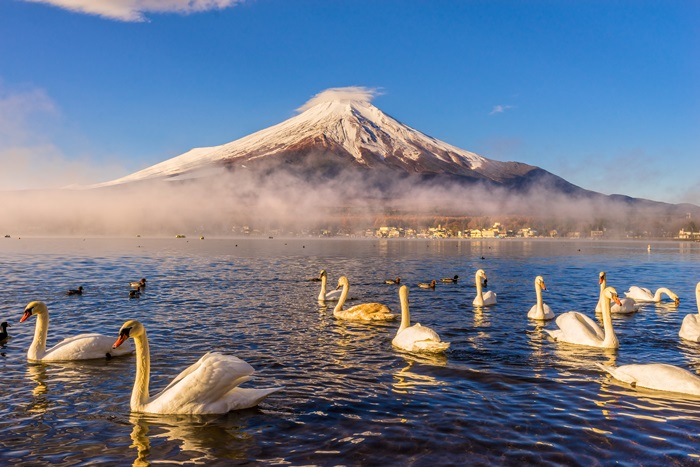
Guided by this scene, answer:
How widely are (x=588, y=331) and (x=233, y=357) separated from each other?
11.5 metres

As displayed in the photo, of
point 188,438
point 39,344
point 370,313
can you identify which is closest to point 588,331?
point 370,313

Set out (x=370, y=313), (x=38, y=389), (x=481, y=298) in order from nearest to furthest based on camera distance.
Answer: (x=38, y=389), (x=370, y=313), (x=481, y=298)

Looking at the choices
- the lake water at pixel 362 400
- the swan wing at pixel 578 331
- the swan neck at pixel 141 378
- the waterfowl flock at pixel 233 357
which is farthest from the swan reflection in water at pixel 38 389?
the swan wing at pixel 578 331

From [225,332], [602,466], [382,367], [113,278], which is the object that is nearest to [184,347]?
[225,332]

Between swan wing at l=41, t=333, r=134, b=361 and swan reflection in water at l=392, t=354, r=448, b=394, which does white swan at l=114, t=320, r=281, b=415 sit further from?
swan wing at l=41, t=333, r=134, b=361

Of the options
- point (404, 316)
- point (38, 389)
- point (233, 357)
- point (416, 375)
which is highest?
point (233, 357)

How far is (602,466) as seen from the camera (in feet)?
27.8

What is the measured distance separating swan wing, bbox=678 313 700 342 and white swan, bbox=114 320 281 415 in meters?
14.1

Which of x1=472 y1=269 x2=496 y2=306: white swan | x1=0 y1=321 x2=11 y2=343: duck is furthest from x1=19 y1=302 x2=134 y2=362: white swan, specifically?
x1=472 y1=269 x2=496 y2=306: white swan

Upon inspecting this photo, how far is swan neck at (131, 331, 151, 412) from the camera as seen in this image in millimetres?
10531

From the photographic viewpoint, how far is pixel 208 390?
33.5 ft

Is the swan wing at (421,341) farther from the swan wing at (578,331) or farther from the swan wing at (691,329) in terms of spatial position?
the swan wing at (691,329)

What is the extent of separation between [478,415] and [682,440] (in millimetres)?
3402

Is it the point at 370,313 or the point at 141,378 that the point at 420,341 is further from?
the point at 141,378
